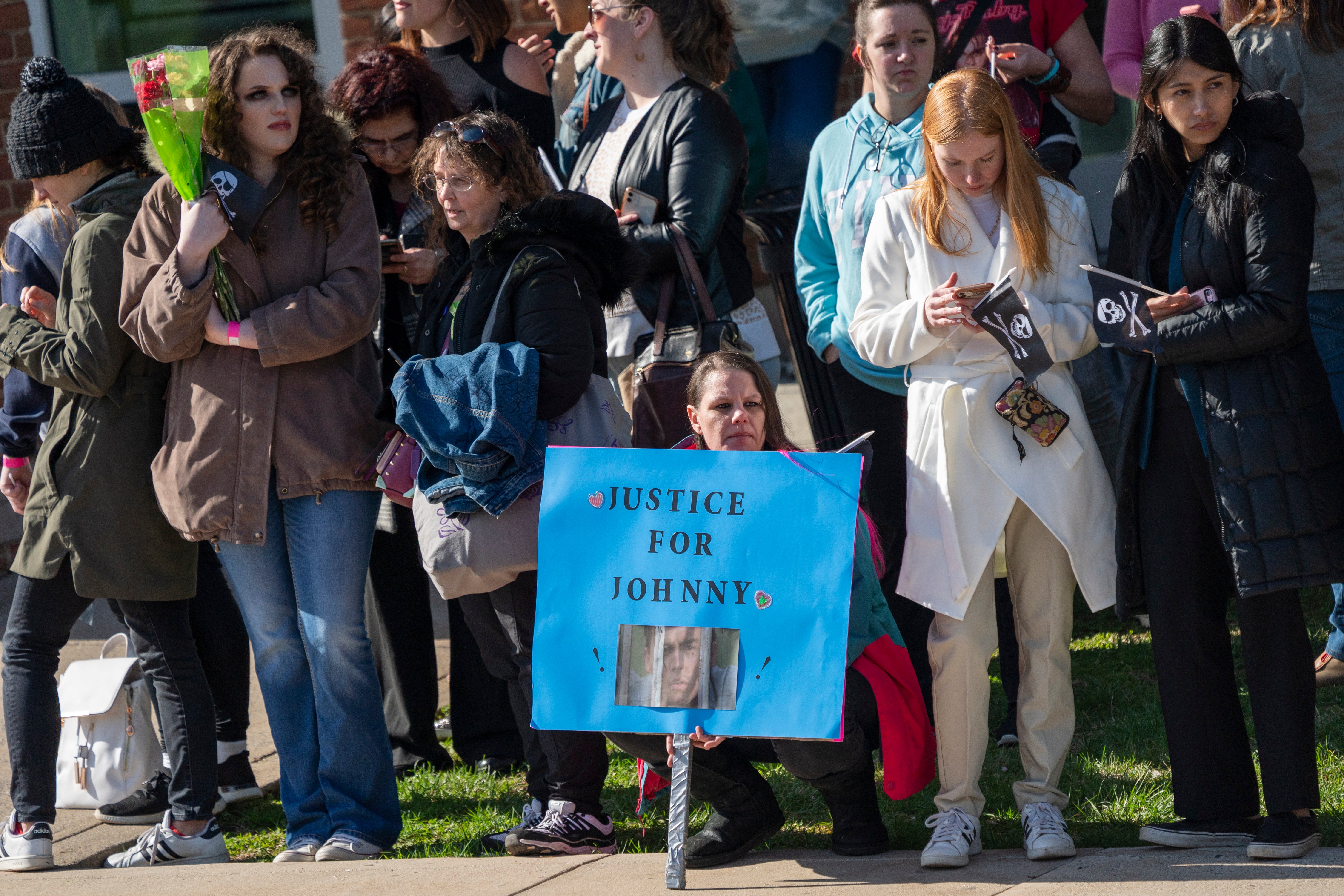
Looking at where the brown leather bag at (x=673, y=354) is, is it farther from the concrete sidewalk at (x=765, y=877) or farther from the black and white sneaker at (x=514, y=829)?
the concrete sidewalk at (x=765, y=877)

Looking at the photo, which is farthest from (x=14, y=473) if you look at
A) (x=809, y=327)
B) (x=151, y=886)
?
(x=809, y=327)

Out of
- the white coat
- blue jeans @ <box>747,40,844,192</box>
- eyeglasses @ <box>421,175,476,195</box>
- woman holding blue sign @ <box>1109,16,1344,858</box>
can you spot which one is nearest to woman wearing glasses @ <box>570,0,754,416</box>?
eyeglasses @ <box>421,175,476,195</box>

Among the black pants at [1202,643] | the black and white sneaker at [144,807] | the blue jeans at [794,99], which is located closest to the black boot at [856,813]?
the black pants at [1202,643]

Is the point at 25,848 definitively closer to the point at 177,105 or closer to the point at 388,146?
the point at 177,105


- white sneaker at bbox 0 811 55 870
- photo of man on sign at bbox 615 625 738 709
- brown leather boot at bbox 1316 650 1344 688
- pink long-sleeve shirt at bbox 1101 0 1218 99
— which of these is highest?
pink long-sleeve shirt at bbox 1101 0 1218 99

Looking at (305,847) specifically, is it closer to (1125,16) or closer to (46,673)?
(46,673)

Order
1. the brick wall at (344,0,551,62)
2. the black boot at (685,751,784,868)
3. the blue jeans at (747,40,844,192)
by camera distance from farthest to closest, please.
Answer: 1. the blue jeans at (747,40,844,192)
2. the brick wall at (344,0,551,62)
3. the black boot at (685,751,784,868)

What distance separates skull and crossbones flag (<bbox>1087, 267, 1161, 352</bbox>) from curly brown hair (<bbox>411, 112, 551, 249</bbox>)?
1490mm

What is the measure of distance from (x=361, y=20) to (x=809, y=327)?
12.6 ft

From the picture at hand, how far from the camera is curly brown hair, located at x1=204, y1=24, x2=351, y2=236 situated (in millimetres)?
3918

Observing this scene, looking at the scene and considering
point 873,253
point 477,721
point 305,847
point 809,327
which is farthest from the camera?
point 477,721

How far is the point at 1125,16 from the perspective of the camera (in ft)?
16.4

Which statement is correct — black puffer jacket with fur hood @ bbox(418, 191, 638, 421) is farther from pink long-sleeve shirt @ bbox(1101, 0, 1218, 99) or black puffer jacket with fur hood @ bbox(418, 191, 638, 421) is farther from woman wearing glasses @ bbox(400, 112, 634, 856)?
pink long-sleeve shirt @ bbox(1101, 0, 1218, 99)

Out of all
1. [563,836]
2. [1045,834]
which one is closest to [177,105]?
[563,836]
